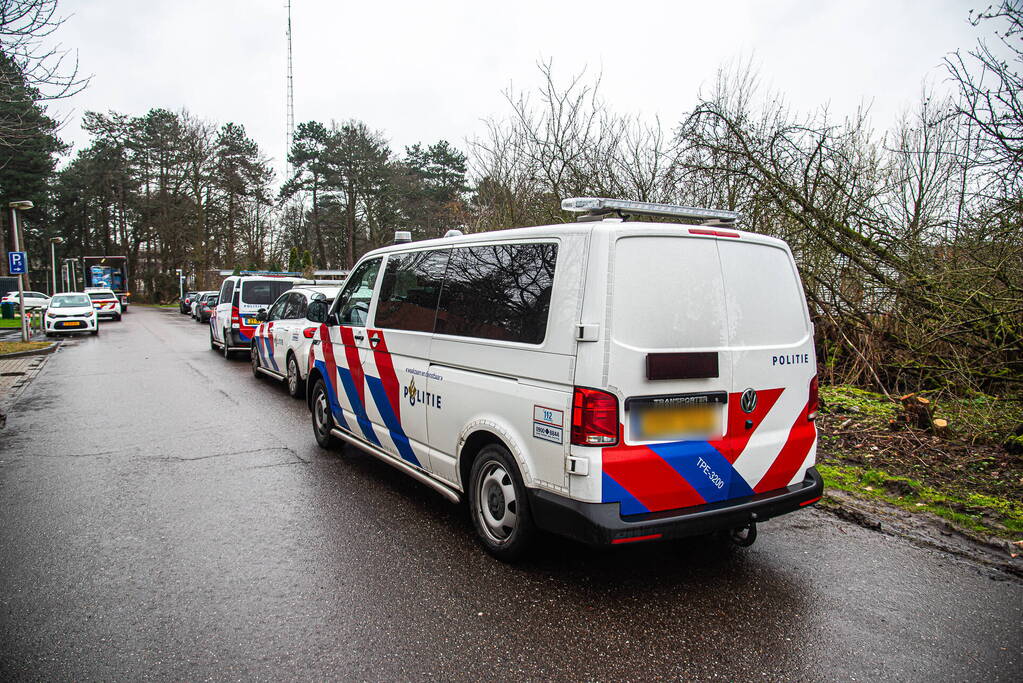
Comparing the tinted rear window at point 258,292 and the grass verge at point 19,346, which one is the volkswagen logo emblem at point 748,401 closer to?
the tinted rear window at point 258,292

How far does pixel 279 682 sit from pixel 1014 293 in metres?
6.86

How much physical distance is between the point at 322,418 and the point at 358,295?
1.50m

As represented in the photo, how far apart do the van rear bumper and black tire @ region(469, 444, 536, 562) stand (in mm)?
151

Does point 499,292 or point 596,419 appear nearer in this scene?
point 596,419

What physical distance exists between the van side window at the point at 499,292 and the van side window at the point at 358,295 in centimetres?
135

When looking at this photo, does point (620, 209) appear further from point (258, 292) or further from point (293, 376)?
point (258, 292)

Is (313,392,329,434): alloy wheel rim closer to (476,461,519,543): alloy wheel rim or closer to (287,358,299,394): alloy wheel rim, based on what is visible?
(476,461,519,543): alloy wheel rim

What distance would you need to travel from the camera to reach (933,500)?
496 centimetres

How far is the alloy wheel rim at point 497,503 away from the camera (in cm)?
391

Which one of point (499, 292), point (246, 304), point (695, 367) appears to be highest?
point (499, 292)

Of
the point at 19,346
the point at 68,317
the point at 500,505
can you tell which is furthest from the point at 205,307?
the point at 500,505

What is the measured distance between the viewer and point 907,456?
236 inches

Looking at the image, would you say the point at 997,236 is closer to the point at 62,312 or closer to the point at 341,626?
the point at 341,626

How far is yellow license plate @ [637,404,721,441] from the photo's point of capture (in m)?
3.43
